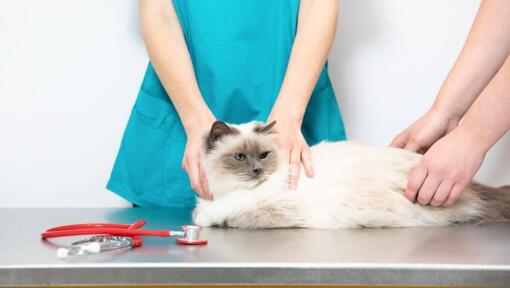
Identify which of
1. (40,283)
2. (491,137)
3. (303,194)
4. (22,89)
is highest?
(22,89)

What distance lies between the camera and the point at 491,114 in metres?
1.28

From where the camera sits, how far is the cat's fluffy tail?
4.73 feet

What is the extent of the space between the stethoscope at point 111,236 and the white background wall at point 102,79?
1.08 meters

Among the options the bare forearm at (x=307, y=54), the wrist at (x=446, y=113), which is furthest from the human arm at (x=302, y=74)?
the wrist at (x=446, y=113)

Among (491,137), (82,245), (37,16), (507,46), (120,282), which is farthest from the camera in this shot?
(37,16)

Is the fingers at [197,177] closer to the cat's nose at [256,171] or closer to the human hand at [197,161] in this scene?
the human hand at [197,161]

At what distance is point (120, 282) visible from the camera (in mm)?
858

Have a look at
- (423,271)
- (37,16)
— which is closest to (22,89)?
(37,16)

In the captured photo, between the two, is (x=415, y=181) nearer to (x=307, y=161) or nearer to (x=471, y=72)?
(x=307, y=161)

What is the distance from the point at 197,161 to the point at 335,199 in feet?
1.22

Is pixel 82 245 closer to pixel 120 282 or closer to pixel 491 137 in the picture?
pixel 120 282

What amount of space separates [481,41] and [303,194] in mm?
620

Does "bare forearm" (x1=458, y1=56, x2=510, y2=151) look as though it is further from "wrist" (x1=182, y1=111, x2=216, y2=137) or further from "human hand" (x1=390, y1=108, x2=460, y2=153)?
"wrist" (x1=182, y1=111, x2=216, y2=137)

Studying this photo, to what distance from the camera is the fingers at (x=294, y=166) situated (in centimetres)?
139
